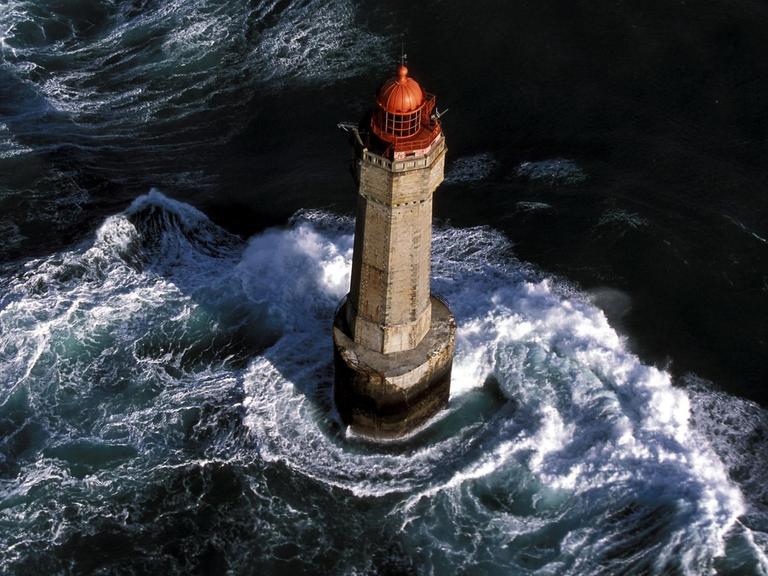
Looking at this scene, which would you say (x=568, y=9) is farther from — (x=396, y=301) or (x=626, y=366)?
(x=396, y=301)

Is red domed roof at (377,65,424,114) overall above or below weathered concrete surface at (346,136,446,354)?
above

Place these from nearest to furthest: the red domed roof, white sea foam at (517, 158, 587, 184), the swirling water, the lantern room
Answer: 1. the red domed roof
2. the lantern room
3. the swirling water
4. white sea foam at (517, 158, 587, 184)

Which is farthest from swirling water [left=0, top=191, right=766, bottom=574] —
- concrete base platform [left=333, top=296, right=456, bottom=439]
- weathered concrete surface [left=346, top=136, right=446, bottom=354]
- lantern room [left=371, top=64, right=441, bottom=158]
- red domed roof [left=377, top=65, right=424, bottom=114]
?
red domed roof [left=377, top=65, right=424, bottom=114]

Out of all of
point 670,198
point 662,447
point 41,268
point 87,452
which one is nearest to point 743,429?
point 662,447

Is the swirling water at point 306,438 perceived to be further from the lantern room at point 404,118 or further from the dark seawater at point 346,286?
the lantern room at point 404,118

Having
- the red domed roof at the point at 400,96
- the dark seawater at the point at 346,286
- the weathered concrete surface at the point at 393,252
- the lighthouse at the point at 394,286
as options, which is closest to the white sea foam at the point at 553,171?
the dark seawater at the point at 346,286

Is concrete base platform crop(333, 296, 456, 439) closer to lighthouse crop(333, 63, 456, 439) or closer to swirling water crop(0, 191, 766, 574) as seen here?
lighthouse crop(333, 63, 456, 439)
